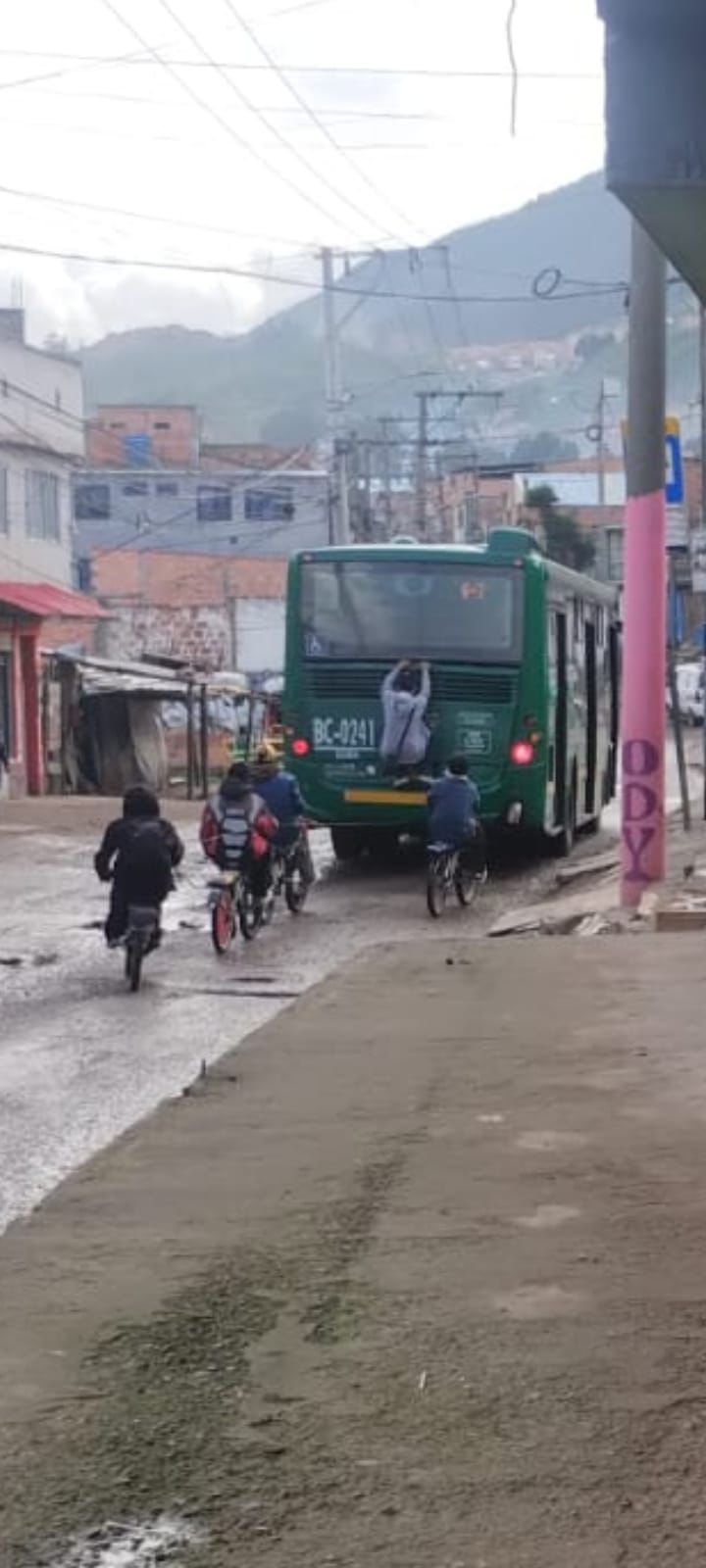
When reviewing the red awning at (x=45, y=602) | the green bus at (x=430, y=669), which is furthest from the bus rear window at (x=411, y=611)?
the red awning at (x=45, y=602)

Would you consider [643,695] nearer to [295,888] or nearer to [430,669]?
[295,888]

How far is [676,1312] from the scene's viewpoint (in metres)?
4.66

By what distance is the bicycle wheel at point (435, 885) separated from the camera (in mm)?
16703

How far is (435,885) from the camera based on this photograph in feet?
55.0

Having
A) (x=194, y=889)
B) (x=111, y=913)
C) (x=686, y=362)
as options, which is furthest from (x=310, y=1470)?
(x=686, y=362)

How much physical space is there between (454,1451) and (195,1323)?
107cm

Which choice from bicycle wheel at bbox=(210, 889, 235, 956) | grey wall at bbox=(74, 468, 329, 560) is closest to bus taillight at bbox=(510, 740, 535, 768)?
bicycle wheel at bbox=(210, 889, 235, 956)

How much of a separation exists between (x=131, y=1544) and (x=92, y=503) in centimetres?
7492

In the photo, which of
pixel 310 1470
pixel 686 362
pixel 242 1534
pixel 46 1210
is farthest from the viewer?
pixel 686 362

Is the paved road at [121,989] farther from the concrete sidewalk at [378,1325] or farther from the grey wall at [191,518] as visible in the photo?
the grey wall at [191,518]

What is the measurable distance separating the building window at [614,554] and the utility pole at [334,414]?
16.0 metres

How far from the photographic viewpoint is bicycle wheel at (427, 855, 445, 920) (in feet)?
54.8

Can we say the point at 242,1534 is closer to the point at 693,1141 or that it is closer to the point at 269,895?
the point at 693,1141

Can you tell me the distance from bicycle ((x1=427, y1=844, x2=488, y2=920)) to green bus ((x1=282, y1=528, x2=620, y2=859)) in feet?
6.16
